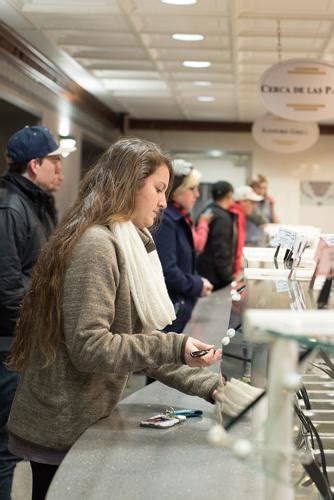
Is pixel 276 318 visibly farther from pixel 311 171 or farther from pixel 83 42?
pixel 311 171

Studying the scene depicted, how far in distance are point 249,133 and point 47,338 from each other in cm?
1247

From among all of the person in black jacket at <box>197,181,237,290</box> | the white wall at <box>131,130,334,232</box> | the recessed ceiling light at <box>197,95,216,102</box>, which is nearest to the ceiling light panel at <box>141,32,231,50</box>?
the person in black jacket at <box>197,181,237,290</box>

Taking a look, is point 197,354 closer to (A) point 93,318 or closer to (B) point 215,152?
(A) point 93,318

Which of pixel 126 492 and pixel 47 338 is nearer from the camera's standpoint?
pixel 126 492

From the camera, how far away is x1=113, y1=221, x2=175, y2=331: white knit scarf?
2076 mm

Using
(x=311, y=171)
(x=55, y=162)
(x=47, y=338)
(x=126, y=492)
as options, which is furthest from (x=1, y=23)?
(x=311, y=171)

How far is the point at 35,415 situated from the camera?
2061 mm

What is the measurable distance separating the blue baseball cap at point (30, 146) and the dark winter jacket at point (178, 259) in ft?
2.91

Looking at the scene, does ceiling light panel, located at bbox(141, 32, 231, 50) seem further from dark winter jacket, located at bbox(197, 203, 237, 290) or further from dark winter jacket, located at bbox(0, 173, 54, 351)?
dark winter jacket, located at bbox(0, 173, 54, 351)

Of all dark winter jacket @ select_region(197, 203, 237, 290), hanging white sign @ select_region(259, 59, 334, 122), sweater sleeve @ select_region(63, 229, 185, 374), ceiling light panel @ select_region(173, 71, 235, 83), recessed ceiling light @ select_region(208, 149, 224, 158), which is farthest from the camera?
recessed ceiling light @ select_region(208, 149, 224, 158)

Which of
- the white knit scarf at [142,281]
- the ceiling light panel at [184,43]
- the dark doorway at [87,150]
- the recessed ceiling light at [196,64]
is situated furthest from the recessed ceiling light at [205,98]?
the white knit scarf at [142,281]

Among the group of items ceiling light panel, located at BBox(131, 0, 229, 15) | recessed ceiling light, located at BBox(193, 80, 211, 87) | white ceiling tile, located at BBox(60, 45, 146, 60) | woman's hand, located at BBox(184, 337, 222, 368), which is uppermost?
ceiling light panel, located at BBox(131, 0, 229, 15)

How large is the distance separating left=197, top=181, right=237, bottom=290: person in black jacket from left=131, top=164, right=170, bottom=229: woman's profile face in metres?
5.03

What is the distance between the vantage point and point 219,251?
24.1 ft
